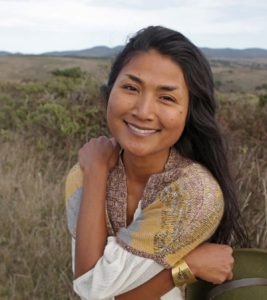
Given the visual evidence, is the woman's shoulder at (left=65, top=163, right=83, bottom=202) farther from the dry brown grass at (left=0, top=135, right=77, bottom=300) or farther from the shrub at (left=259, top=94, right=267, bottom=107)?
the shrub at (left=259, top=94, right=267, bottom=107)

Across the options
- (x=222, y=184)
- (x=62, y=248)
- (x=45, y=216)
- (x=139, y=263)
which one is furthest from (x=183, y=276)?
(x=45, y=216)

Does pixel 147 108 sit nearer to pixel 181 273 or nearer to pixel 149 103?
pixel 149 103

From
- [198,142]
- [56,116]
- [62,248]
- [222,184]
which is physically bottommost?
[62,248]

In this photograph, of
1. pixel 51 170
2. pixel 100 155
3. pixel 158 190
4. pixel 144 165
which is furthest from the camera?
pixel 51 170

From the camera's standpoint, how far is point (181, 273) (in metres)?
1.78

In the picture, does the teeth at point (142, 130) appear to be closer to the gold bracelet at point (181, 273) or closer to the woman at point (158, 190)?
the woman at point (158, 190)

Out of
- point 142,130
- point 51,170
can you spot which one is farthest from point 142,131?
point 51,170

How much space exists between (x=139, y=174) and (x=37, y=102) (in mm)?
5801

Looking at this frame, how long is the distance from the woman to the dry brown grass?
135cm

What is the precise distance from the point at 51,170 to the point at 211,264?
3444 millimetres

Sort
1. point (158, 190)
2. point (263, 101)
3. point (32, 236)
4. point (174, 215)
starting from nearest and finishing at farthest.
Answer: point (174, 215)
point (158, 190)
point (32, 236)
point (263, 101)

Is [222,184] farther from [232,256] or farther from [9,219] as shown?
[9,219]

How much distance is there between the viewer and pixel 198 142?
6.66ft

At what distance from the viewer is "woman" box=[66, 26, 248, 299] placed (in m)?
1.76
